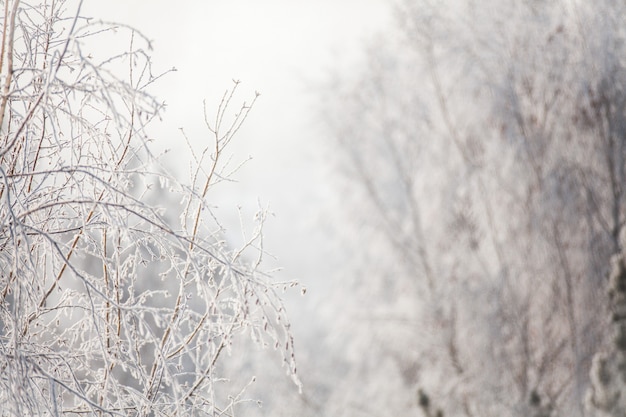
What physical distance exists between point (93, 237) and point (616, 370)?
4.56m

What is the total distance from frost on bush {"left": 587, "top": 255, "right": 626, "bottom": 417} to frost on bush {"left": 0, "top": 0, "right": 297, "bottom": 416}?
384cm

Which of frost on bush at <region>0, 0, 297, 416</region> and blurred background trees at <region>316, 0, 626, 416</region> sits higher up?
blurred background trees at <region>316, 0, 626, 416</region>

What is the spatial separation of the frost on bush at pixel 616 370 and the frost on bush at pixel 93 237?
3.84 m

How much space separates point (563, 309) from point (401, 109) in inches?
133

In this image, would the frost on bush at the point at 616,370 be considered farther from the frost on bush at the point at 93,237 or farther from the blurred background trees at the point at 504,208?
the frost on bush at the point at 93,237

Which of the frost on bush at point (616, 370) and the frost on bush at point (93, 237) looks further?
the frost on bush at point (616, 370)

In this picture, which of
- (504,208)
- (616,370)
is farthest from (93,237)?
(504,208)

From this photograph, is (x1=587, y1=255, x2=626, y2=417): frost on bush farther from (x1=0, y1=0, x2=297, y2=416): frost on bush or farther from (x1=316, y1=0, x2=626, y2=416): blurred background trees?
(x1=0, y1=0, x2=297, y2=416): frost on bush

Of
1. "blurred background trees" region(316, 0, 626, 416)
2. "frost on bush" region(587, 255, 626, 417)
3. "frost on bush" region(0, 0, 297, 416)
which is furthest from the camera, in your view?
"blurred background trees" region(316, 0, 626, 416)

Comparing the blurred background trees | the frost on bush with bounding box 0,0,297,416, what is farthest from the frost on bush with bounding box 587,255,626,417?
the frost on bush with bounding box 0,0,297,416

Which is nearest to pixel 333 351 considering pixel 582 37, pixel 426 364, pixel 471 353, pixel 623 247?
pixel 426 364

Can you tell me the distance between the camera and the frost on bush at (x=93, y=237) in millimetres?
1577

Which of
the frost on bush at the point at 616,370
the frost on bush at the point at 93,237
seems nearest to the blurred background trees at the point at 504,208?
the frost on bush at the point at 616,370

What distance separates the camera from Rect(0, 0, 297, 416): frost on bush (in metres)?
1.58
